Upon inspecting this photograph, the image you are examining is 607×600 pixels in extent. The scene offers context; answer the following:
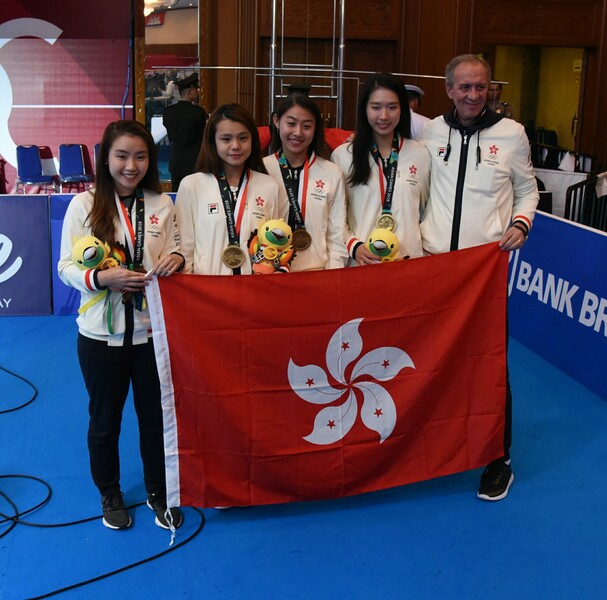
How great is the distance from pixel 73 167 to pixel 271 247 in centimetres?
699

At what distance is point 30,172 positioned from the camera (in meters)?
9.38

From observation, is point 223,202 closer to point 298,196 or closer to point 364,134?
point 298,196

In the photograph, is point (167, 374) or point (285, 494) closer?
point (167, 374)

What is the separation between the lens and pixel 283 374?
10.5 feet

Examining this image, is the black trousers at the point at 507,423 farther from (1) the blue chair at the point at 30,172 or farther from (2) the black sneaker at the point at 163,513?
(1) the blue chair at the point at 30,172

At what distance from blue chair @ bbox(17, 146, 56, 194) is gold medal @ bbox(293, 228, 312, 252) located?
6.74 meters

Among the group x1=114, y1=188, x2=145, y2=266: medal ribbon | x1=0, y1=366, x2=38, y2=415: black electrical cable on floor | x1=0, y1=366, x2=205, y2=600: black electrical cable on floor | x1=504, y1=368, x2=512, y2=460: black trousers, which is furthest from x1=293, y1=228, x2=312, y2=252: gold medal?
x1=0, y1=366, x2=38, y2=415: black electrical cable on floor

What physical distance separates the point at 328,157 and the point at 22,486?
6.61 ft

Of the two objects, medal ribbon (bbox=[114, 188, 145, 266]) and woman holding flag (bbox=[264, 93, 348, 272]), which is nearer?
medal ribbon (bbox=[114, 188, 145, 266])

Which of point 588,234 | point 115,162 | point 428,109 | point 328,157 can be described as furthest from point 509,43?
point 115,162

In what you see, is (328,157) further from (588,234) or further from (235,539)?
(588,234)

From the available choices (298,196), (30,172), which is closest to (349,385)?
(298,196)

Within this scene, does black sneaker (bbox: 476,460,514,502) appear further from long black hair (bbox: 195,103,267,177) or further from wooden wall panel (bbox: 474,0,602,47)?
wooden wall panel (bbox: 474,0,602,47)

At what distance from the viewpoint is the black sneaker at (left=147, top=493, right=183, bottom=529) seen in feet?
10.6
